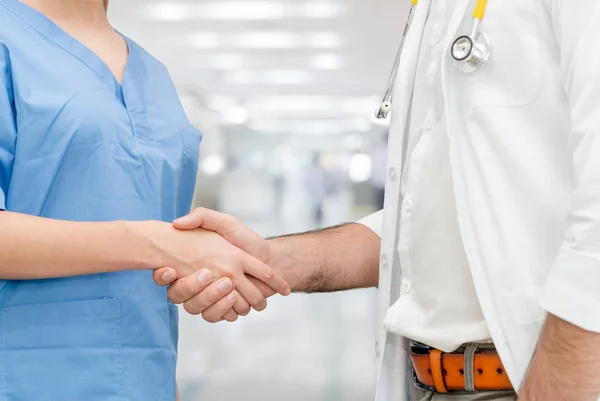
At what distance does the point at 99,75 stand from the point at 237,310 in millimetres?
601

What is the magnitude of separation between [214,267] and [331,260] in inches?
11.6

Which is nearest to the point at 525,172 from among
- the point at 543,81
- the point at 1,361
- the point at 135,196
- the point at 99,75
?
the point at 543,81

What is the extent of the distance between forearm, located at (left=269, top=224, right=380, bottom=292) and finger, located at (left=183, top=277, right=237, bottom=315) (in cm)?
20

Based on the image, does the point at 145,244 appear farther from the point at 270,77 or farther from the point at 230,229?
the point at 270,77

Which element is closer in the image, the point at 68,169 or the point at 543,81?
the point at 543,81

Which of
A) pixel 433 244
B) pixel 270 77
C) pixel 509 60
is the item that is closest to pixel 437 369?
pixel 433 244

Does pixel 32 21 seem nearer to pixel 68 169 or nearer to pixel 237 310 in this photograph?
pixel 68 169

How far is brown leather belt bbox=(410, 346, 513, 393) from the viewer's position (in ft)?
3.39

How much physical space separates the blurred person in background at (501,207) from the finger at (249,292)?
1.18ft

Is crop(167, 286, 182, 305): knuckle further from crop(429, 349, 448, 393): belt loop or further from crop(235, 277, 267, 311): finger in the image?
crop(429, 349, 448, 393): belt loop

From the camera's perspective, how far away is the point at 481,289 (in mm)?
998

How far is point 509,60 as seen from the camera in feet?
3.27

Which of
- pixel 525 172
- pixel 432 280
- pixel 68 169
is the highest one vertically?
pixel 525 172

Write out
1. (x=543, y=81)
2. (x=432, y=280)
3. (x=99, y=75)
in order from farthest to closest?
(x=99, y=75)
(x=432, y=280)
(x=543, y=81)
